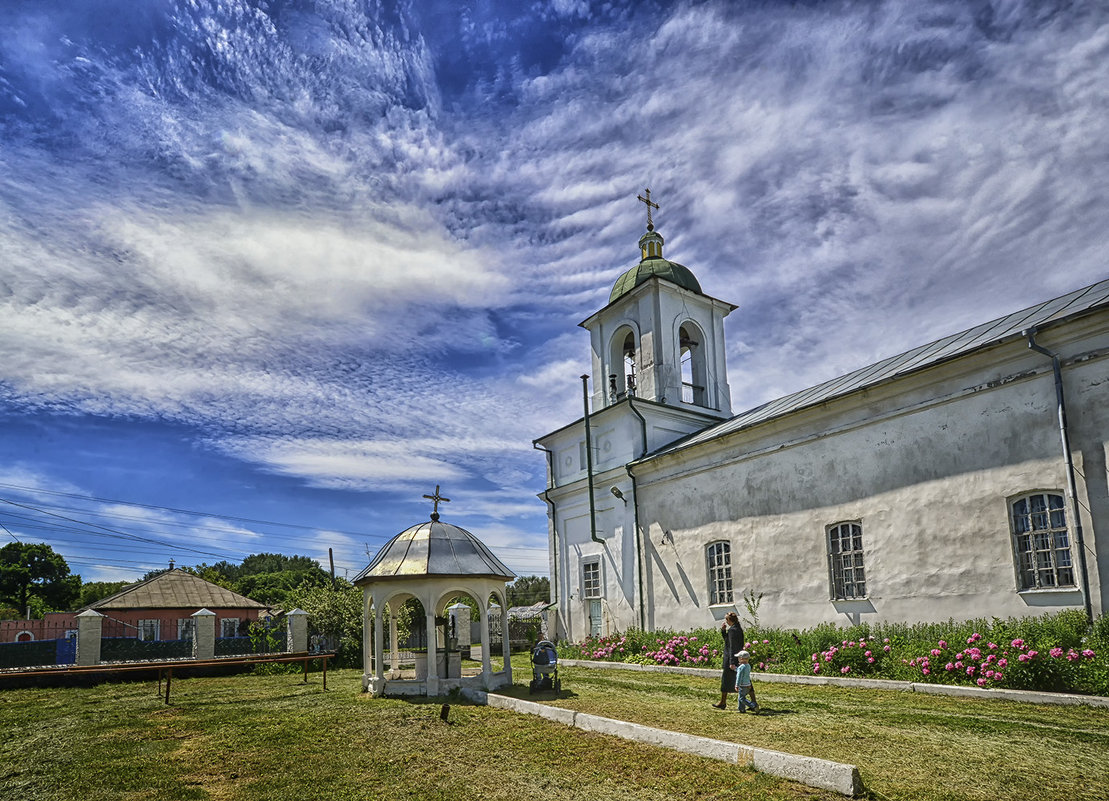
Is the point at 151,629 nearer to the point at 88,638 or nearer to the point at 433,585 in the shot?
the point at 88,638

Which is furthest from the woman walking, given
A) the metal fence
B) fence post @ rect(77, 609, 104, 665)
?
the metal fence

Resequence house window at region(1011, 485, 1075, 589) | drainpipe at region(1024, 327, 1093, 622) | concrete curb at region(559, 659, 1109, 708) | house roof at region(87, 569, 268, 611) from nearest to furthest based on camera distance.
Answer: concrete curb at region(559, 659, 1109, 708) < drainpipe at region(1024, 327, 1093, 622) < house window at region(1011, 485, 1075, 589) < house roof at region(87, 569, 268, 611)

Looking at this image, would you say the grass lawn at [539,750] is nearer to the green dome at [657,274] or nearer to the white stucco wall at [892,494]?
the white stucco wall at [892,494]

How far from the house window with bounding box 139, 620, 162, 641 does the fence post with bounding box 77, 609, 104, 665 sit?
→ 1735 centimetres

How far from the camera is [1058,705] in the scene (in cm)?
998

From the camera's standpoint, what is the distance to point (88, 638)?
21625 millimetres

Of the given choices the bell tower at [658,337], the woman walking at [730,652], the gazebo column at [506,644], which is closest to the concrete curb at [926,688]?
the woman walking at [730,652]

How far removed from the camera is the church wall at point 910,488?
39.3ft

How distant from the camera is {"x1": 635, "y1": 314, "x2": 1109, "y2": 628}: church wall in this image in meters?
12.0

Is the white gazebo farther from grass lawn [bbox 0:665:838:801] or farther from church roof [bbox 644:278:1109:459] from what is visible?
church roof [bbox 644:278:1109:459]

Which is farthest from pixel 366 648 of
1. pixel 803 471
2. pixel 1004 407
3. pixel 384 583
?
pixel 1004 407

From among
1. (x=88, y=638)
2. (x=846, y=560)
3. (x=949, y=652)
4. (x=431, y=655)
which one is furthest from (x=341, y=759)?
(x=88, y=638)

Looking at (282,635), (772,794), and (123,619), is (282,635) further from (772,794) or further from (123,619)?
(772,794)

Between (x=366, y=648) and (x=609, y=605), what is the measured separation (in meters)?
9.02
